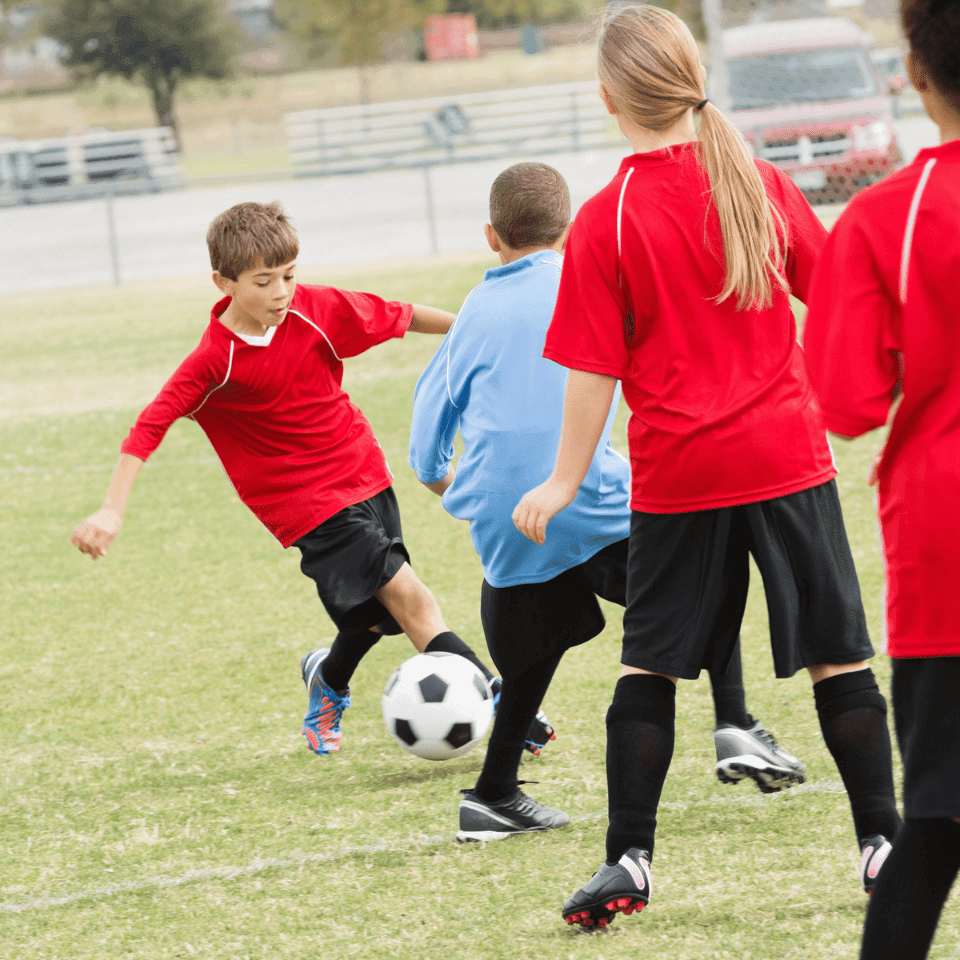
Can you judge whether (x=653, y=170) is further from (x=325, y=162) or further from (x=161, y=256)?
(x=325, y=162)

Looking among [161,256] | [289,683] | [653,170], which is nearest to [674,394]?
[653,170]

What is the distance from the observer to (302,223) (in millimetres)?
22047

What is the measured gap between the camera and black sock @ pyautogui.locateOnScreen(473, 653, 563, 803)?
3055 mm

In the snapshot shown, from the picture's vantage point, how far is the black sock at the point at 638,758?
99.8 inches

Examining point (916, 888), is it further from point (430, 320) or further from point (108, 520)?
point (430, 320)

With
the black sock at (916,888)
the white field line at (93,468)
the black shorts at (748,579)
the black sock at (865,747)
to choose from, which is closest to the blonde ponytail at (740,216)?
the black shorts at (748,579)

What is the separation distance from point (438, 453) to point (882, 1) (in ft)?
41.3

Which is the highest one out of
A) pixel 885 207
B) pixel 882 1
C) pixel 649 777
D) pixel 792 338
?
pixel 882 1

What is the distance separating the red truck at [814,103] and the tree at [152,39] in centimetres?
3859

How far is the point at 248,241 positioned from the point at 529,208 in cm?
93

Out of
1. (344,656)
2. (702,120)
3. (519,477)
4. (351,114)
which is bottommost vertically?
(344,656)

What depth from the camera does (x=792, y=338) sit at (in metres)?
2.52

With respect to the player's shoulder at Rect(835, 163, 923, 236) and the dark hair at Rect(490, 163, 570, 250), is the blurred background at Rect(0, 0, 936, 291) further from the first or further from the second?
the player's shoulder at Rect(835, 163, 923, 236)

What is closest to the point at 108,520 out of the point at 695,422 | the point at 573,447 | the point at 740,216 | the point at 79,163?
the point at 573,447
